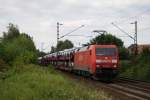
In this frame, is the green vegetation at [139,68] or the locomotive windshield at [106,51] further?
the green vegetation at [139,68]

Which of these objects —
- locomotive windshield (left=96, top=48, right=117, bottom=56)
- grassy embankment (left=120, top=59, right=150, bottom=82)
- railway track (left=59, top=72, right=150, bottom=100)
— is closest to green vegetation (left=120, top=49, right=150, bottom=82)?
grassy embankment (left=120, top=59, right=150, bottom=82)

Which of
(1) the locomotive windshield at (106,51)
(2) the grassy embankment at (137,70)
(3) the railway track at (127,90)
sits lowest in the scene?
(3) the railway track at (127,90)

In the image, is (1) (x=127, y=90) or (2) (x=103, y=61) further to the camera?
(2) (x=103, y=61)

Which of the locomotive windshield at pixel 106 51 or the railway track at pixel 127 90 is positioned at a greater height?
the locomotive windshield at pixel 106 51

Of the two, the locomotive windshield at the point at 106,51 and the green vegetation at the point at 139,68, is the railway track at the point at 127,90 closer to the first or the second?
the locomotive windshield at the point at 106,51

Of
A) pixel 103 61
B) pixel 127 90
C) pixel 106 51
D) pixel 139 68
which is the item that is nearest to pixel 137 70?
pixel 139 68

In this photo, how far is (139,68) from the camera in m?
48.9

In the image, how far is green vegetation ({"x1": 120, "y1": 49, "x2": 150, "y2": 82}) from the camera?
44531mm

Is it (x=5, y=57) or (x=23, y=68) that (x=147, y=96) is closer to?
(x=23, y=68)

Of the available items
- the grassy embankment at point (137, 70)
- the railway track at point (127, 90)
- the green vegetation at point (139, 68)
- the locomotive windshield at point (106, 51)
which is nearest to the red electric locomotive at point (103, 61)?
the locomotive windshield at point (106, 51)

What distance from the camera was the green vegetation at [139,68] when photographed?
44.5 metres

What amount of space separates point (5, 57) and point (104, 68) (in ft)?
54.3

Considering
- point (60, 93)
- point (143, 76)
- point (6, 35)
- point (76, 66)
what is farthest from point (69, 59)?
point (6, 35)

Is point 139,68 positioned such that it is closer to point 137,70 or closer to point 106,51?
point 137,70
